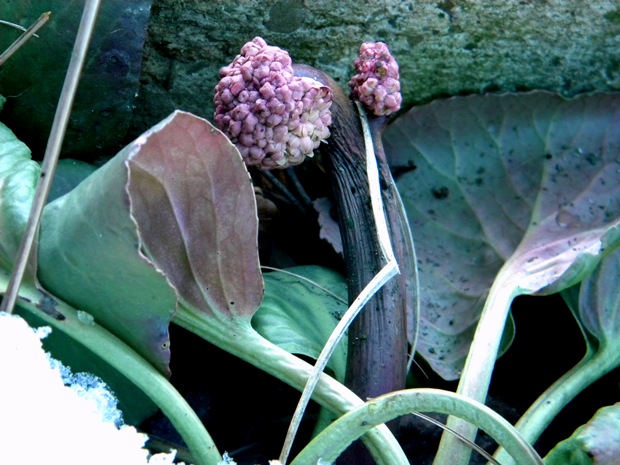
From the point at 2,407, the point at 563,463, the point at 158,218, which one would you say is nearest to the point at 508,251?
the point at 563,463

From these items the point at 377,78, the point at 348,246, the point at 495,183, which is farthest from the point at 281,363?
the point at 495,183

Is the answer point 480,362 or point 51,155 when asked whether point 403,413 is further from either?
point 51,155

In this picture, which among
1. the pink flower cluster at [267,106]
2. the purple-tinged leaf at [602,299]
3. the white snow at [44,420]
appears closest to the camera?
the white snow at [44,420]

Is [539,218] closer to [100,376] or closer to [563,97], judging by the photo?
[563,97]

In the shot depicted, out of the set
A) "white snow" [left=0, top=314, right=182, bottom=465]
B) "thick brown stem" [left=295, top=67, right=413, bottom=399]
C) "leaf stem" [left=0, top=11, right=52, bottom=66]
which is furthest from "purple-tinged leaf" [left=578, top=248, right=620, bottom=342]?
"leaf stem" [left=0, top=11, right=52, bottom=66]

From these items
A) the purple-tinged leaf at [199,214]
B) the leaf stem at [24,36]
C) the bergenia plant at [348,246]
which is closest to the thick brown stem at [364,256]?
the bergenia plant at [348,246]

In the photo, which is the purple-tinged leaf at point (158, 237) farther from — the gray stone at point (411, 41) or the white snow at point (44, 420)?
the gray stone at point (411, 41)
